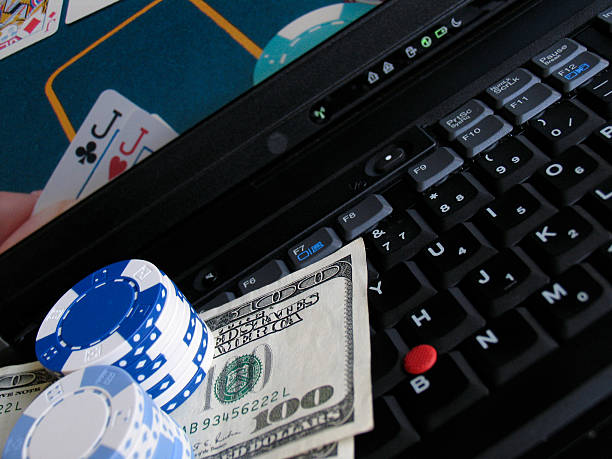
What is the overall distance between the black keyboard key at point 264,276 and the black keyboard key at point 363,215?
8 cm

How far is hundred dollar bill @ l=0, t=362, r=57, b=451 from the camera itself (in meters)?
0.57

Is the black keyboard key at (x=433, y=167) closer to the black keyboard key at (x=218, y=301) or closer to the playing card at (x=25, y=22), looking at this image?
the black keyboard key at (x=218, y=301)

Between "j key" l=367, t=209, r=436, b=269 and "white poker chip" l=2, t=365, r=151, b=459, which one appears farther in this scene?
"j key" l=367, t=209, r=436, b=269

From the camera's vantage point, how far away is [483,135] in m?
0.56

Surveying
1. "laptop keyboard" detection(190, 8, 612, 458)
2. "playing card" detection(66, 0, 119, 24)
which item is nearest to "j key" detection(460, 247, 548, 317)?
"laptop keyboard" detection(190, 8, 612, 458)

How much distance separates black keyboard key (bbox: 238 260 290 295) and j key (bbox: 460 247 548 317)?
0.62 ft

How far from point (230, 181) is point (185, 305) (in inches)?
6.2

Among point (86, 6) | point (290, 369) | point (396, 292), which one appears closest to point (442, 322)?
point (396, 292)

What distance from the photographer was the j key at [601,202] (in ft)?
1.54

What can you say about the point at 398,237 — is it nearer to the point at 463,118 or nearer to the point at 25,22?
the point at 463,118

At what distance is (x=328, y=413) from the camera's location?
48 cm

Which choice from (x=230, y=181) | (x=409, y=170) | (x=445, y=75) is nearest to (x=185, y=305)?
(x=230, y=181)

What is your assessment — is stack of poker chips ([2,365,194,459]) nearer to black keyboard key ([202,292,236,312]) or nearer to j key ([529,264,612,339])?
black keyboard key ([202,292,236,312])

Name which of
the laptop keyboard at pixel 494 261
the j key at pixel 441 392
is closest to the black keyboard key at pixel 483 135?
the laptop keyboard at pixel 494 261
